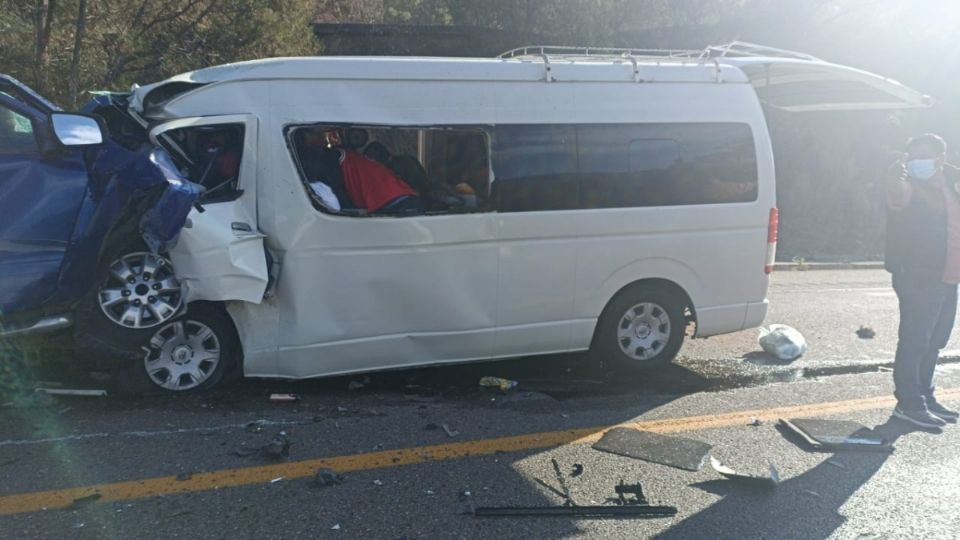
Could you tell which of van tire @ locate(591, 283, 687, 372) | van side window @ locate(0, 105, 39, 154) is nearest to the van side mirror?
van side window @ locate(0, 105, 39, 154)

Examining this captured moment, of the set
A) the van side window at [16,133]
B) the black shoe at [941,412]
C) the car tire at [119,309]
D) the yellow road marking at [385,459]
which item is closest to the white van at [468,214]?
the car tire at [119,309]

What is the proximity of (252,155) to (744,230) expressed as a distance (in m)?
3.88

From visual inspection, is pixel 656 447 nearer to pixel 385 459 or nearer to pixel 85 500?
pixel 385 459

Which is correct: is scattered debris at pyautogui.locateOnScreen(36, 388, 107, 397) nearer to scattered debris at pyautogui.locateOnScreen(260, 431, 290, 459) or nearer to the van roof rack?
scattered debris at pyautogui.locateOnScreen(260, 431, 290, 459)

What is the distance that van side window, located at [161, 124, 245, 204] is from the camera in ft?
17.3

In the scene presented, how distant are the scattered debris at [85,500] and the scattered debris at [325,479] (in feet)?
→ 3.43

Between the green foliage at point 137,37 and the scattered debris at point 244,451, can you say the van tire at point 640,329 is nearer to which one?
the scattered debris at point 244,451

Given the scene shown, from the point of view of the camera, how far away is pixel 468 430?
16.6 feet

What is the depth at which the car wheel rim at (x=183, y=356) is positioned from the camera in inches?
208

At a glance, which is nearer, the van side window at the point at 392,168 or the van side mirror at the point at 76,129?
the van side mirror at the point at 76,129

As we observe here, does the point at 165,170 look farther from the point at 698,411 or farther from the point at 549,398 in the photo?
the point at 698,411

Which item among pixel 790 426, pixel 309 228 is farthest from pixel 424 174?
pixel 790 426

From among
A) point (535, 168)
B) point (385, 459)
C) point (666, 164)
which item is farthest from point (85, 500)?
point (666, 164)

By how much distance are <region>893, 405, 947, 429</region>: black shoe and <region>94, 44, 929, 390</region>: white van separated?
1468 millimetres
